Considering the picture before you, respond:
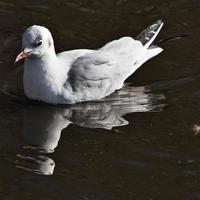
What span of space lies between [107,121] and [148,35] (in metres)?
1.82

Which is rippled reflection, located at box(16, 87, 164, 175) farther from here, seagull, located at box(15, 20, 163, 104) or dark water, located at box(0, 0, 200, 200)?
seagull, located at box(15, 20, 163, 104)

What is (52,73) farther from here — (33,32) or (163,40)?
(163,40)

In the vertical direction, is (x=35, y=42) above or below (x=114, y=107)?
above

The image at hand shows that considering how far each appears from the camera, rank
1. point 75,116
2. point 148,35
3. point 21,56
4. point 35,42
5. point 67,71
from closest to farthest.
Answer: point 21,56
point 35,42
point 75,116
point 67,71
point 148,35

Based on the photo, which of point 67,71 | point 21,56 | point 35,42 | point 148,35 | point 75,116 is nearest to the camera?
point 21,56

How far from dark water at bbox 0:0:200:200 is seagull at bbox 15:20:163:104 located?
147 mm

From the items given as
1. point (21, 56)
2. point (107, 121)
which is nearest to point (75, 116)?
point (107, 121)

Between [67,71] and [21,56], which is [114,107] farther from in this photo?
[21,56]

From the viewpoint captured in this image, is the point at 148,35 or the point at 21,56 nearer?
the point at 21,56

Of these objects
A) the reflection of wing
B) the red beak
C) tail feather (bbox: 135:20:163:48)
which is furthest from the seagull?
tail feather (bbox: 135:20:163:48)

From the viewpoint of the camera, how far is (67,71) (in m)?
10.4

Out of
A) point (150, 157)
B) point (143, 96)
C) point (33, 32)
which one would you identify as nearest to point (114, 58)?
point (143, 96)

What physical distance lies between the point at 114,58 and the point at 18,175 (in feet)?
8.50

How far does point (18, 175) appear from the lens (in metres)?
8.91
